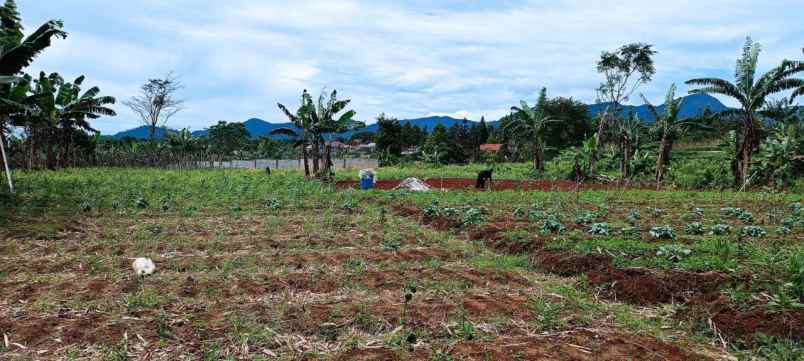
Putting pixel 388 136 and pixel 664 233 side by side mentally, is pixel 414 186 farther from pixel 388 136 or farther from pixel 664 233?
pixel 388 136

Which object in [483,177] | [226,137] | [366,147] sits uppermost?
[226,137]

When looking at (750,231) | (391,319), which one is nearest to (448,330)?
(391,319)

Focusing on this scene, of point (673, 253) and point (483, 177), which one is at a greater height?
point (483, 177)

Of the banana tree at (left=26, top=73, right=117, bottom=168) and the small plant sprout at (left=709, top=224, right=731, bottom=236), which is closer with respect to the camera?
the small plant sprout at (left=709, top=224, right=731, bottom=236)

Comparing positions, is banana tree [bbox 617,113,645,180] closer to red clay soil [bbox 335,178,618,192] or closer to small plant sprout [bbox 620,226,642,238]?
red clay soil [bbox 335,178,618,192]

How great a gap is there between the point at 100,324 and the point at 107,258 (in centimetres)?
300

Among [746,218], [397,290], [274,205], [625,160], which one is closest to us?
[397,290]

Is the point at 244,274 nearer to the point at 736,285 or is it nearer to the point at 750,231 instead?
the point at 736,285

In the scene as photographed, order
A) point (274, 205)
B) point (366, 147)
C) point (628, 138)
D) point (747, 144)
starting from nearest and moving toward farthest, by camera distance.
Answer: point (274, 205) → point (747, 144) → point (628, 138) → point (366, 147)

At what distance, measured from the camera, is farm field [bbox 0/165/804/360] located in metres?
4.00


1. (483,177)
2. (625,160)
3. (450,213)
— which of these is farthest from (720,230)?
(625,160)

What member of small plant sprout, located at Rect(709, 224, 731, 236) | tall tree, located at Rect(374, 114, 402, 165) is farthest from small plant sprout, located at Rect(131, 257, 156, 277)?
tall tree, located at Rect(374, 114, 402, 165)

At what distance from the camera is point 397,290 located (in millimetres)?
5461

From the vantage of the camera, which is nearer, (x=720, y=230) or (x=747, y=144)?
(x=720, y=230)
